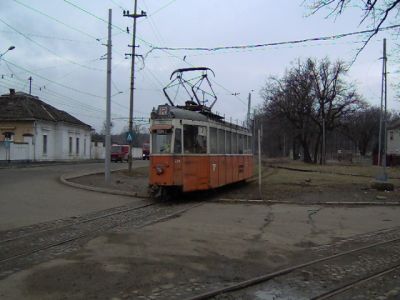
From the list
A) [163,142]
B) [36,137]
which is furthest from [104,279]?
[36,137]

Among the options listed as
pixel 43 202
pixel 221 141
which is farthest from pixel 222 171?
pixel 43 202

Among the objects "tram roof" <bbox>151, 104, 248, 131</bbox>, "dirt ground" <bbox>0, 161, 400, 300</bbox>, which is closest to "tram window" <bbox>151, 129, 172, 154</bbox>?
"tram roof" <bbox>151, 104, 248, 131</bbox>

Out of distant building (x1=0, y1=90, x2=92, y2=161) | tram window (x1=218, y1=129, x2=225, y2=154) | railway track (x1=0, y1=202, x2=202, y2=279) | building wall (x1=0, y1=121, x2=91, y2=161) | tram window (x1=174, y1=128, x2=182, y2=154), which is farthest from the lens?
distant building (x1=0, y1=90, x2=92, y2=161)

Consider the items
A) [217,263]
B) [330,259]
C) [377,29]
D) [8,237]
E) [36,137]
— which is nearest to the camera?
[217,263]

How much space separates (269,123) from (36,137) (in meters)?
30.5

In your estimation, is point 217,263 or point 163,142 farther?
point 163,142

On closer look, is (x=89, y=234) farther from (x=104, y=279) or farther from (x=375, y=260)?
(x=375, y=260)

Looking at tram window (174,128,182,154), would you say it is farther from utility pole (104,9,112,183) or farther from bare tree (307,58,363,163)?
bare tree (307,58,363,163)

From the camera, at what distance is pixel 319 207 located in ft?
57.6

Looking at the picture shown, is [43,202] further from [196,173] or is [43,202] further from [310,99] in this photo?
[310,99]

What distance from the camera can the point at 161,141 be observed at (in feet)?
58.5

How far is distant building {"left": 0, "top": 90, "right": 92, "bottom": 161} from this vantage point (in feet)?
164

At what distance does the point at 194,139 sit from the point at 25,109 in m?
39.9

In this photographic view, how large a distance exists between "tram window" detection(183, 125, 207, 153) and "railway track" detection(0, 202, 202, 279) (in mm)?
2176
